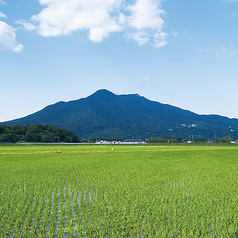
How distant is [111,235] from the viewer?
4.90 meters

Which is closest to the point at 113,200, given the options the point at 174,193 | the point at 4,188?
the point at 174,193

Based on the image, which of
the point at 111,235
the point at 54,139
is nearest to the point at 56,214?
the point at 111,235

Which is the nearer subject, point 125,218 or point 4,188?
point 125,218

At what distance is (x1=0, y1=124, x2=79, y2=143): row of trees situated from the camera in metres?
116

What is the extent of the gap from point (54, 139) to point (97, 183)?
12153 cm

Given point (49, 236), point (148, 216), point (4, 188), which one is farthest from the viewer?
point (4, 188)

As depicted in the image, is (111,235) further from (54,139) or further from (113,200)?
(54,139)

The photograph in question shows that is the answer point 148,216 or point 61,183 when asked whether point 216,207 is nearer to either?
point 148,216

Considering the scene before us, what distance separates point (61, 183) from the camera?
11281mm

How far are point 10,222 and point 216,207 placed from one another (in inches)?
227

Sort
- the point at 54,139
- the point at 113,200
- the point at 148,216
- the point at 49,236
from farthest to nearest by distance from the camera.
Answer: the point at 54,139 < the point at 113,200 < the point at 148,216 < the point at 49,236

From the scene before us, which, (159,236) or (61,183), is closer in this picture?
(159,236)

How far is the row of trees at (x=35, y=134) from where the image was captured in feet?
382

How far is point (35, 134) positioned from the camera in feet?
411
